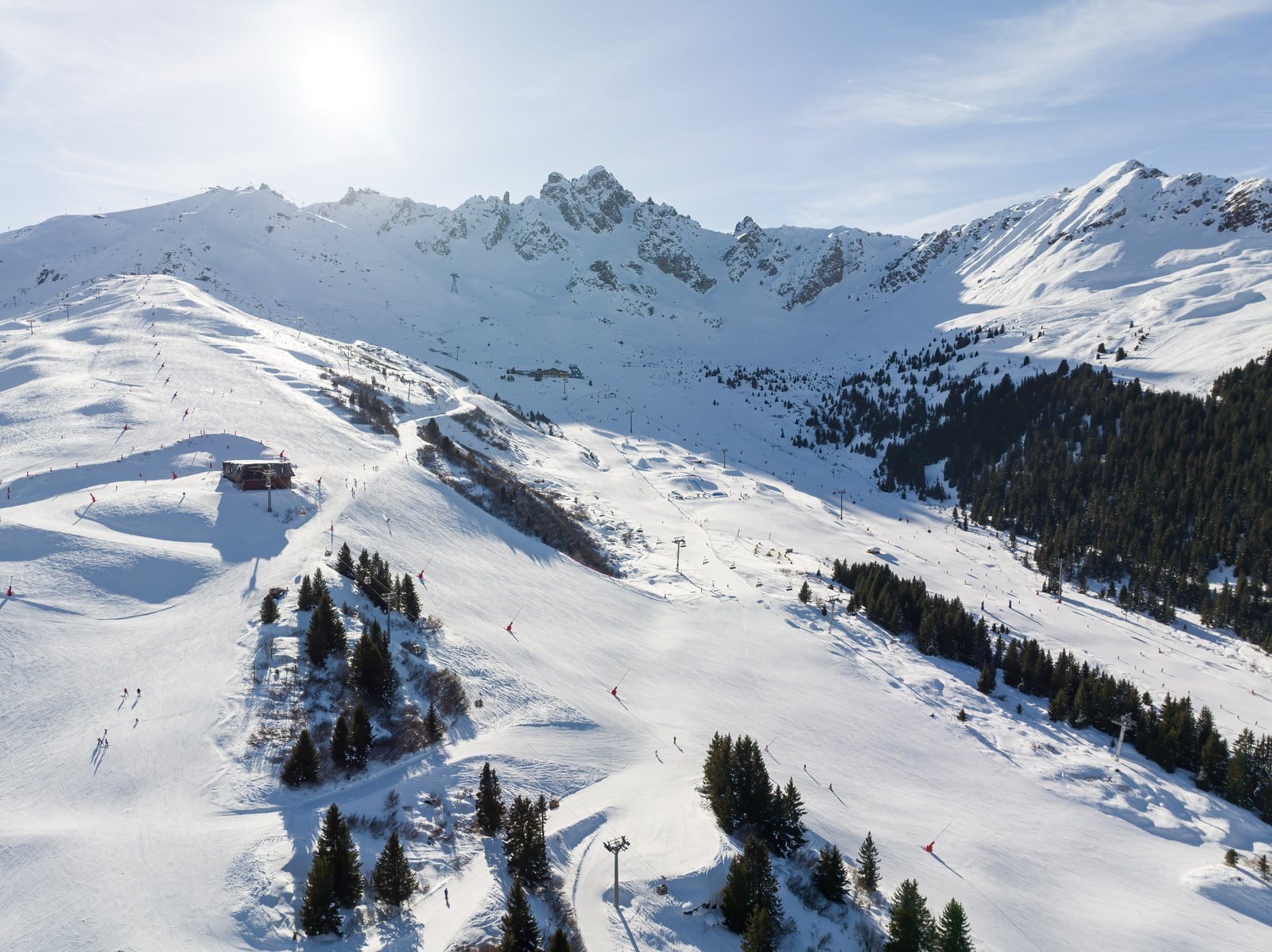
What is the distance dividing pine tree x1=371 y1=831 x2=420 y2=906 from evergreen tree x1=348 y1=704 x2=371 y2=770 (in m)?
4.96

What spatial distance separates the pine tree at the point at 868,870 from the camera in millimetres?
24531

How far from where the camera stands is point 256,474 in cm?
4331

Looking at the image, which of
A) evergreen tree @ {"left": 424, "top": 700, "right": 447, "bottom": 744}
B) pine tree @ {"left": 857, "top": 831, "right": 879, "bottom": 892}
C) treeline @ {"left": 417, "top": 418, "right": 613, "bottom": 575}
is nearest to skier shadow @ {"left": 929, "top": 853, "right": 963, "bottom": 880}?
pine tree @ {"left": 857, "top": 831, "right": 879, "bottom": 892}

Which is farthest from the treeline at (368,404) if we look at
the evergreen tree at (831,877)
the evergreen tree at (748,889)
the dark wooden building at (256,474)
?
the evergreen tree at (831,877)

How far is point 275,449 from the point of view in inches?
2073

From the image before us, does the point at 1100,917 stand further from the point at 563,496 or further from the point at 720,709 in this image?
the point at 563,496

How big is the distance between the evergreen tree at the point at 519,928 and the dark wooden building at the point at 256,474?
34521 mm

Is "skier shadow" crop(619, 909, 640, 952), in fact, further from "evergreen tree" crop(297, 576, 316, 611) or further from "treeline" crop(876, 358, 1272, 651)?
"treeline" crop(876, 358, 1272, 651)

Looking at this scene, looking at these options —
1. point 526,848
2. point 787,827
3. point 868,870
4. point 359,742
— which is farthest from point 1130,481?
point 359,742

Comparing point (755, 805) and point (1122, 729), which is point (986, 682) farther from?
point (755, 805)

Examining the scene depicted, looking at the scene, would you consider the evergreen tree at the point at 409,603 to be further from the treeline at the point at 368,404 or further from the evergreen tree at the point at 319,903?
the treeline at the point at 368,404

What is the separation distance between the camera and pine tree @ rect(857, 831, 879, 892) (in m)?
24.5

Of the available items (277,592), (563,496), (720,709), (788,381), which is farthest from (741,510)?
(788,381)

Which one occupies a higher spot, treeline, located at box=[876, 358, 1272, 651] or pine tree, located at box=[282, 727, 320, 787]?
treeline, located at box=[876, 358, 1272, 651]
